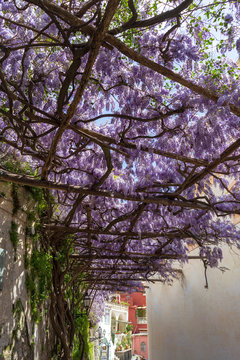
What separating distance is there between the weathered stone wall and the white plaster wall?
436cm

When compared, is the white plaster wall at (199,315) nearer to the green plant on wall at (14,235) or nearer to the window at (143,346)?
the green plant on wall at (14,235)

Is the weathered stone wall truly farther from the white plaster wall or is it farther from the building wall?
the building wall

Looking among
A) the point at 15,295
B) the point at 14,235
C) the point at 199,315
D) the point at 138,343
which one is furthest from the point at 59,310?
the point at 138,343

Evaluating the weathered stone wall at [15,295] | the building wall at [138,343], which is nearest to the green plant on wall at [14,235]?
the weathered stone wall at [15,295]

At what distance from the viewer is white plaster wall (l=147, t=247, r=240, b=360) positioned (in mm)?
7238

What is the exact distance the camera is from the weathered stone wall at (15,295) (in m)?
3.23

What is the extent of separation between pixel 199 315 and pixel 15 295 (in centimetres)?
673

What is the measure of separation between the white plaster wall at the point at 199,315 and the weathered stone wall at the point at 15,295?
4.36 metres

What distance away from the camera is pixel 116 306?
24.4 metres

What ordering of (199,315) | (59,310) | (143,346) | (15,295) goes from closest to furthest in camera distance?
(15,295) < (59,310) < (199,315) < (143,346)

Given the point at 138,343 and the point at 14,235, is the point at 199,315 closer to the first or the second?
A: the point at 14,235

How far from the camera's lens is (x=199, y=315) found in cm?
898

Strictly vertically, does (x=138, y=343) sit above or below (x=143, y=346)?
above

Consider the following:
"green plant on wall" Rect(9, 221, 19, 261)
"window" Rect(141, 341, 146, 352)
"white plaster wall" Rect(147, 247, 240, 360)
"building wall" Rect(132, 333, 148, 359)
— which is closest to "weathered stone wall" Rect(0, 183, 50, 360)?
"green plant on wall" Rect(9, 221, 19, 261)
